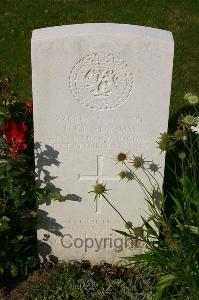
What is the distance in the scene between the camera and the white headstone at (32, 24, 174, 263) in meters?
3.04

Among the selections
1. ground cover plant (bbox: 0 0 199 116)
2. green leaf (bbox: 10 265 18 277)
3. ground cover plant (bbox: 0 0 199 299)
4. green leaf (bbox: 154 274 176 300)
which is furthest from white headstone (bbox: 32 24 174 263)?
ground cover plant (bbox: 0 0 199 116)

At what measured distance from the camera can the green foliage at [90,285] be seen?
346 cm

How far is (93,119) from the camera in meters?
3.28

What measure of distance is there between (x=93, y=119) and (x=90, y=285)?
42.9 inches

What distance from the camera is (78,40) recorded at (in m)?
3.01

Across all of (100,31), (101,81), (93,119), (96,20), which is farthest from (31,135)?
(96,20)

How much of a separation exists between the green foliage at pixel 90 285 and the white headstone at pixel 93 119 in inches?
6.5

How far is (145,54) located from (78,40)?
38cm

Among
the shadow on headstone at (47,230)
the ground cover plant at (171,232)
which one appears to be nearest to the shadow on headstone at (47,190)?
the shadow on headstone at (47,230)

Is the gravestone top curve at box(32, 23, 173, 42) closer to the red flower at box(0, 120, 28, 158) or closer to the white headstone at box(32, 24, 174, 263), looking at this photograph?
the white headstone at box(32, 24, 174, 263)

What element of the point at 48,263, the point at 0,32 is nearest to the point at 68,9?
the point at 0,32

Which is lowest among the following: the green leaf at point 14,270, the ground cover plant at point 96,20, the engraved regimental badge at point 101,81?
the green leaf at point 14,270

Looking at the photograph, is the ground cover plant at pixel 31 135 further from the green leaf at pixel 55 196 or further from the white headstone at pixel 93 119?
the white headstone at pixel 93 119

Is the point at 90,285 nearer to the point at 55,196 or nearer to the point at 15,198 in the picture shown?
the point at 55,196
